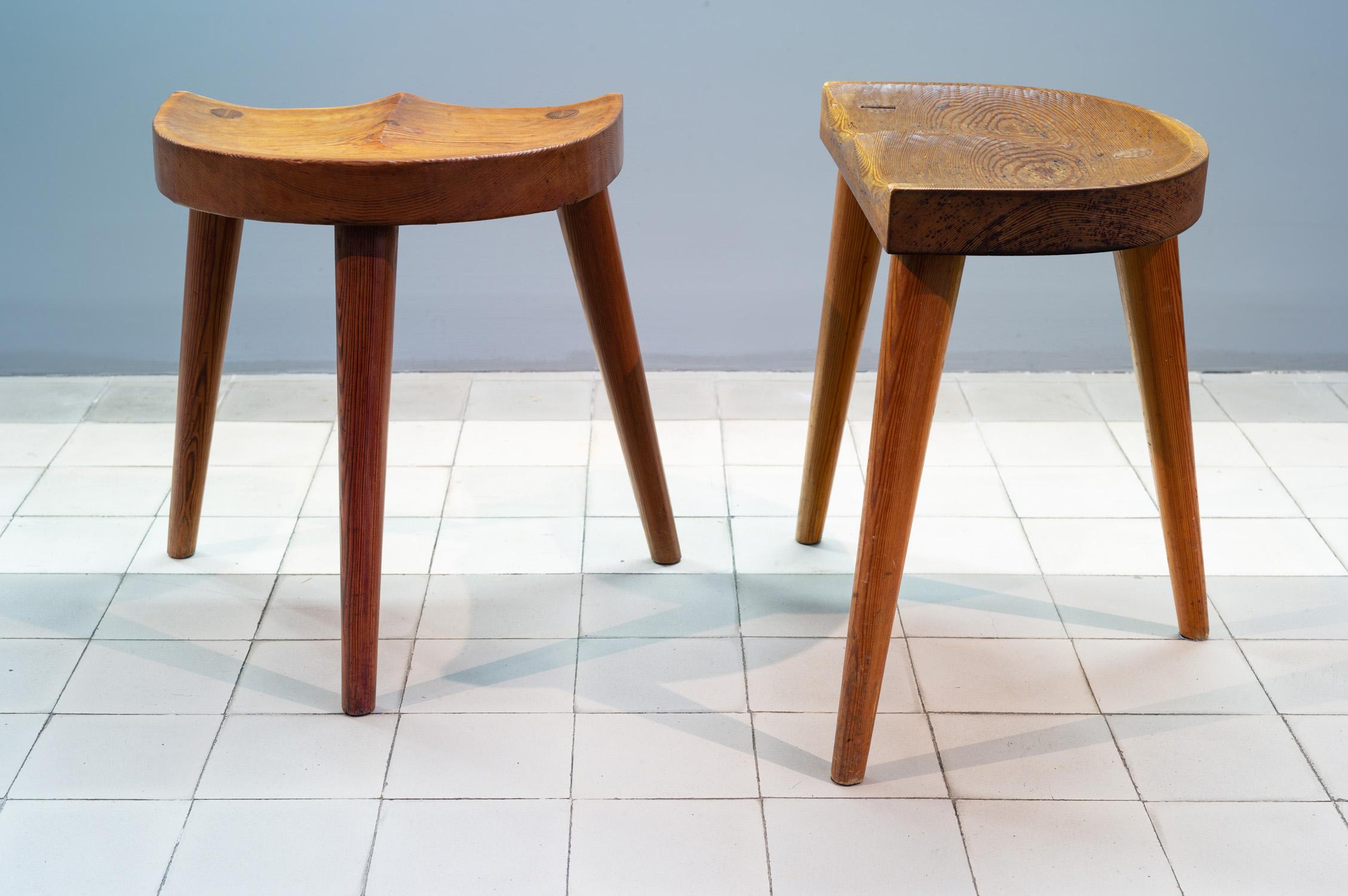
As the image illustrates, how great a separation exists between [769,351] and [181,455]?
1.03 meters

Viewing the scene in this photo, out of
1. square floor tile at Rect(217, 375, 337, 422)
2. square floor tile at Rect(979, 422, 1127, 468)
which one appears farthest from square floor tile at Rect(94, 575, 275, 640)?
square floor tile at Rect(979, 422, 1127, 468)

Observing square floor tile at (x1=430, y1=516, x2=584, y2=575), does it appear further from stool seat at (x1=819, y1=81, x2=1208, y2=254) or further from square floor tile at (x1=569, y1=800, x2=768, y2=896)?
stool seat at (x1=819, y1=81, x2=1208, y2=254)

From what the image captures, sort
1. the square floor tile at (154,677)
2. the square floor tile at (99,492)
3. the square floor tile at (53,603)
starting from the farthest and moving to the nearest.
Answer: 1. the square floor tile at (99,492)
2. the square floor tile at (53,603)
3. the square floor tile at (154,677)

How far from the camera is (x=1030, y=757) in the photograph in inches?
44.1

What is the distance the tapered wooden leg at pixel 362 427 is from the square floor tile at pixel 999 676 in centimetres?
56

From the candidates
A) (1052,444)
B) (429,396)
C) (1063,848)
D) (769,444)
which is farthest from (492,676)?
(1052,444)

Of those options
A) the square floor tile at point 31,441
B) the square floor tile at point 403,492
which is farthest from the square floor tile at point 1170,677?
the square floor tile at point 31,441

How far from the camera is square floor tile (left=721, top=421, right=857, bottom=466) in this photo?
1.72 metres

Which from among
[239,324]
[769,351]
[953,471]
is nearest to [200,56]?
[239,324]

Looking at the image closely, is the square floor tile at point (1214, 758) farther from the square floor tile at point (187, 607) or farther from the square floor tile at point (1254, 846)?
the square floor tile at point (187, 607)

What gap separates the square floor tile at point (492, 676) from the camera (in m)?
1.19

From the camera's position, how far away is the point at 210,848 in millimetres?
1005

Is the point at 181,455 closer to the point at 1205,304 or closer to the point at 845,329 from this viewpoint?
the point at 845,329

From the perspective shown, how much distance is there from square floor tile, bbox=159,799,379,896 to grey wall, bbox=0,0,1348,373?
3.70 feet
